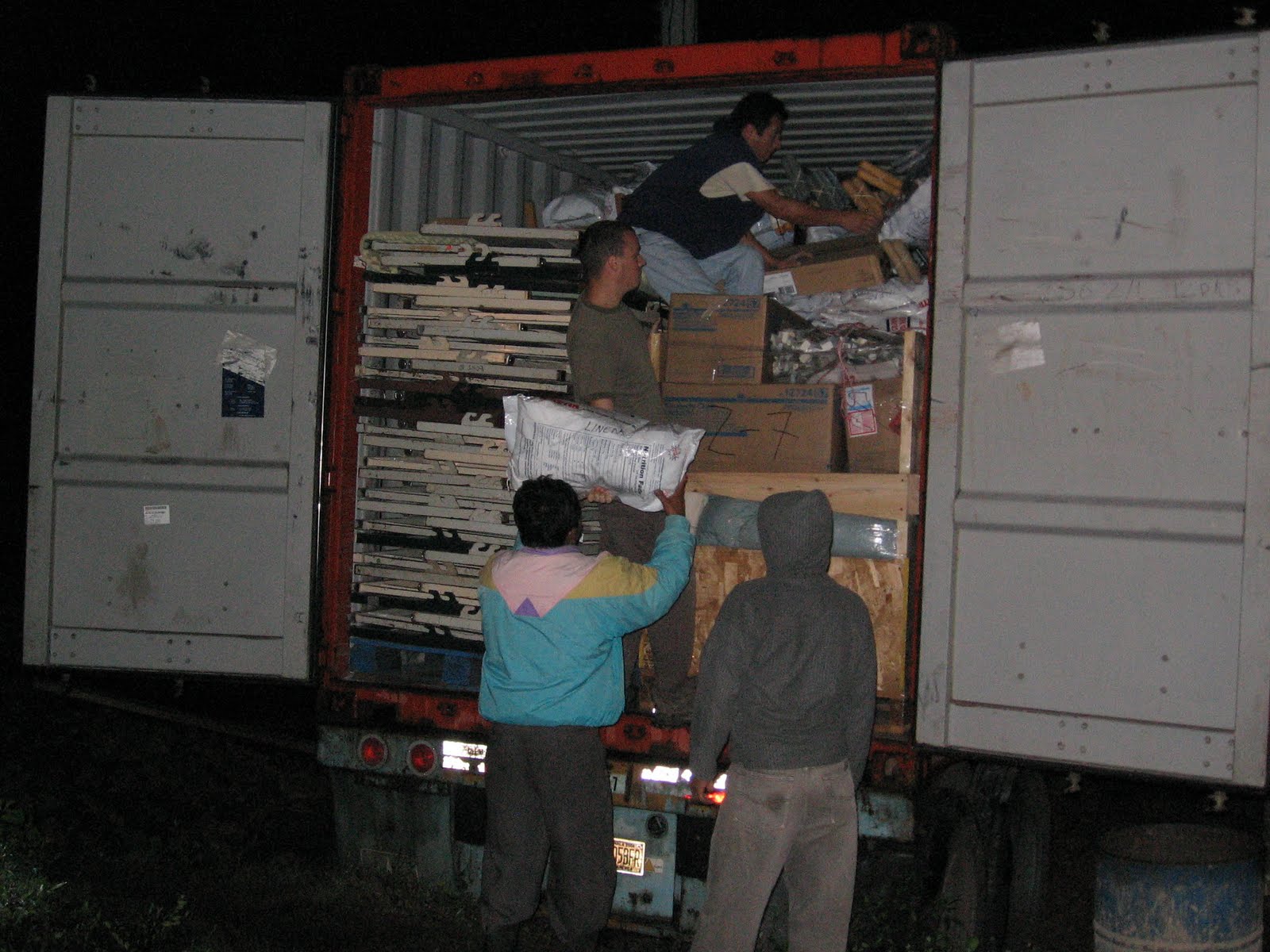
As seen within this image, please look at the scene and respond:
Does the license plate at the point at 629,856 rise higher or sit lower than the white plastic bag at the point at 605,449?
lower

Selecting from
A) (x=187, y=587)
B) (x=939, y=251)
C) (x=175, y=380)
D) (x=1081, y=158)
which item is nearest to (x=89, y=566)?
(x=187, y=587)

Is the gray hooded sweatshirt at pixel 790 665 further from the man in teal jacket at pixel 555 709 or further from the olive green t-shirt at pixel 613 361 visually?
the olive green t-shirt at pixel 613 361

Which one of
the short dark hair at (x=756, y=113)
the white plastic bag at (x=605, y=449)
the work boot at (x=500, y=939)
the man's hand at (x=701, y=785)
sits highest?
the short dark hair at (x=756, y=113)

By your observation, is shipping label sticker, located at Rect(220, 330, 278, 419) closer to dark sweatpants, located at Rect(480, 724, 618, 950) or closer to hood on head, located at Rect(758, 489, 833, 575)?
dark sweatpants, located at Rect(480, 724, 618, 950)

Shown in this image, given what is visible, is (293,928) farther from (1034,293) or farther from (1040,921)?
(1034,293)

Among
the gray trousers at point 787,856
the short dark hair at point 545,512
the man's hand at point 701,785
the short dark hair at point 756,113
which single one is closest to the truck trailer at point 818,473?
the short dark hair at point 756,113

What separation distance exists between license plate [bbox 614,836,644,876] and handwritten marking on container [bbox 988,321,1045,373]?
2.08 m

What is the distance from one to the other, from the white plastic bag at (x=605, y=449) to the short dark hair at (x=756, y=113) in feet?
5.07

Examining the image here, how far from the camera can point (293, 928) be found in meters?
4.97

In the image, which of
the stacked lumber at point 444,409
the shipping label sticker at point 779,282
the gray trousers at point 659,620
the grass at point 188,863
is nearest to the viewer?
the gray trousers at point 659,620

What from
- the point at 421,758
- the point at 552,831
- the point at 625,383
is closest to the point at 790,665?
the point at 552,831

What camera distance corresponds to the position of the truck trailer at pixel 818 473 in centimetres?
354

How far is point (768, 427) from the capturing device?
454 cm

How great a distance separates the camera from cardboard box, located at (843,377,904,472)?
449 cm
